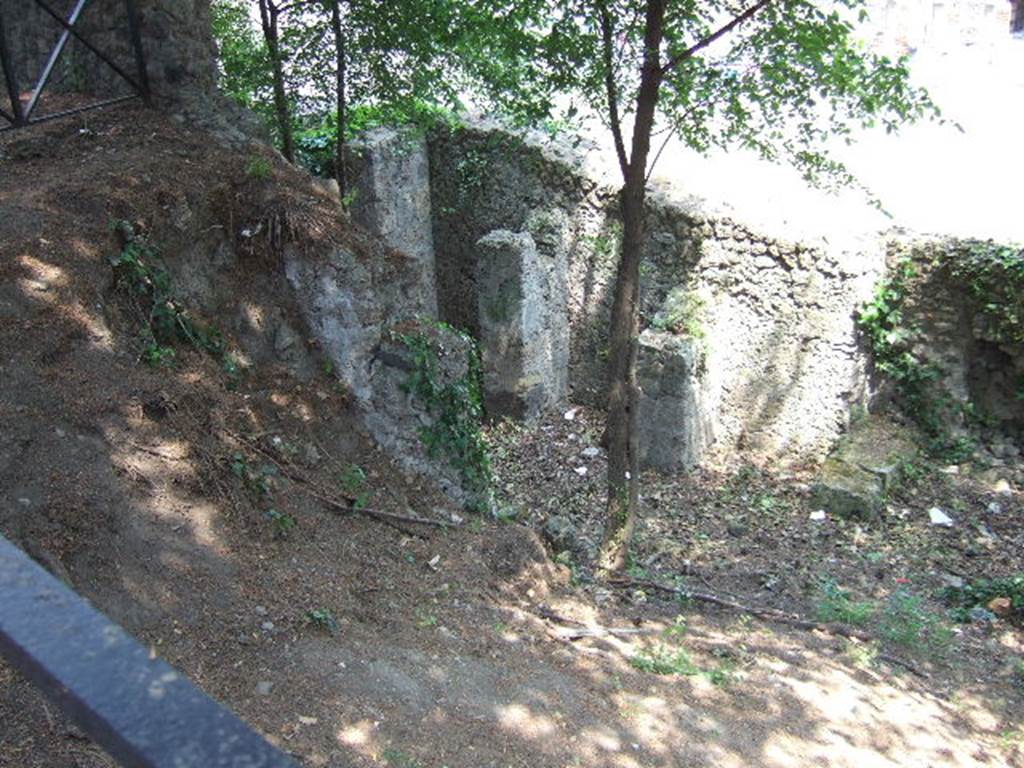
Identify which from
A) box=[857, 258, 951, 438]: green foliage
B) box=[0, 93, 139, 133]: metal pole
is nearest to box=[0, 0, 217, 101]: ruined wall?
box=[0, 93, 139, 133]: metal pole

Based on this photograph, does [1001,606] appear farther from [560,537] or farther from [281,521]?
[281,521]

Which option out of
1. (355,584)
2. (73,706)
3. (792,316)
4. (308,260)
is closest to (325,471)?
(355,584)

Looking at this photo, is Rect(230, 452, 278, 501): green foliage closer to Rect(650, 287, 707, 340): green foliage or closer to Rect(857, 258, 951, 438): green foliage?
Rect(650, 287, 707, 340): green foliage

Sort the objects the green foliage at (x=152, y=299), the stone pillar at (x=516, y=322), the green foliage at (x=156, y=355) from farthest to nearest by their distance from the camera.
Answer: the stone pillar at (x=516, y=322) < the green foliage at (x=152, y=299) < the green foliage at (x=156, y=355)

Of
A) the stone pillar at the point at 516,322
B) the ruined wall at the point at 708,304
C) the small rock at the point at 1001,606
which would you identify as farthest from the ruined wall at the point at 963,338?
the stone pillar at the point at 516,322

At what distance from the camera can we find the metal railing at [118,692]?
3.02ft

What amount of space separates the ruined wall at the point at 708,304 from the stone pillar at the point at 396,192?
0.52m

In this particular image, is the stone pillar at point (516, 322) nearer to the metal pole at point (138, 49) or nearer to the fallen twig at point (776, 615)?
the fallen twig at point (776, 615)

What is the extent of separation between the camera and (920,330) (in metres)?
9.30

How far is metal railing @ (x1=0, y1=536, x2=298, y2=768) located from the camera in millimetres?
920

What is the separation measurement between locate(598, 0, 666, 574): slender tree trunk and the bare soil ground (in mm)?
402

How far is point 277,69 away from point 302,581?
5266mm

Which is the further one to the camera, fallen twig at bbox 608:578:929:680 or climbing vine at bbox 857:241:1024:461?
climbing vine at bbox 857:241:1024:461

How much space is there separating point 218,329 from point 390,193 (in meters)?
5.27
